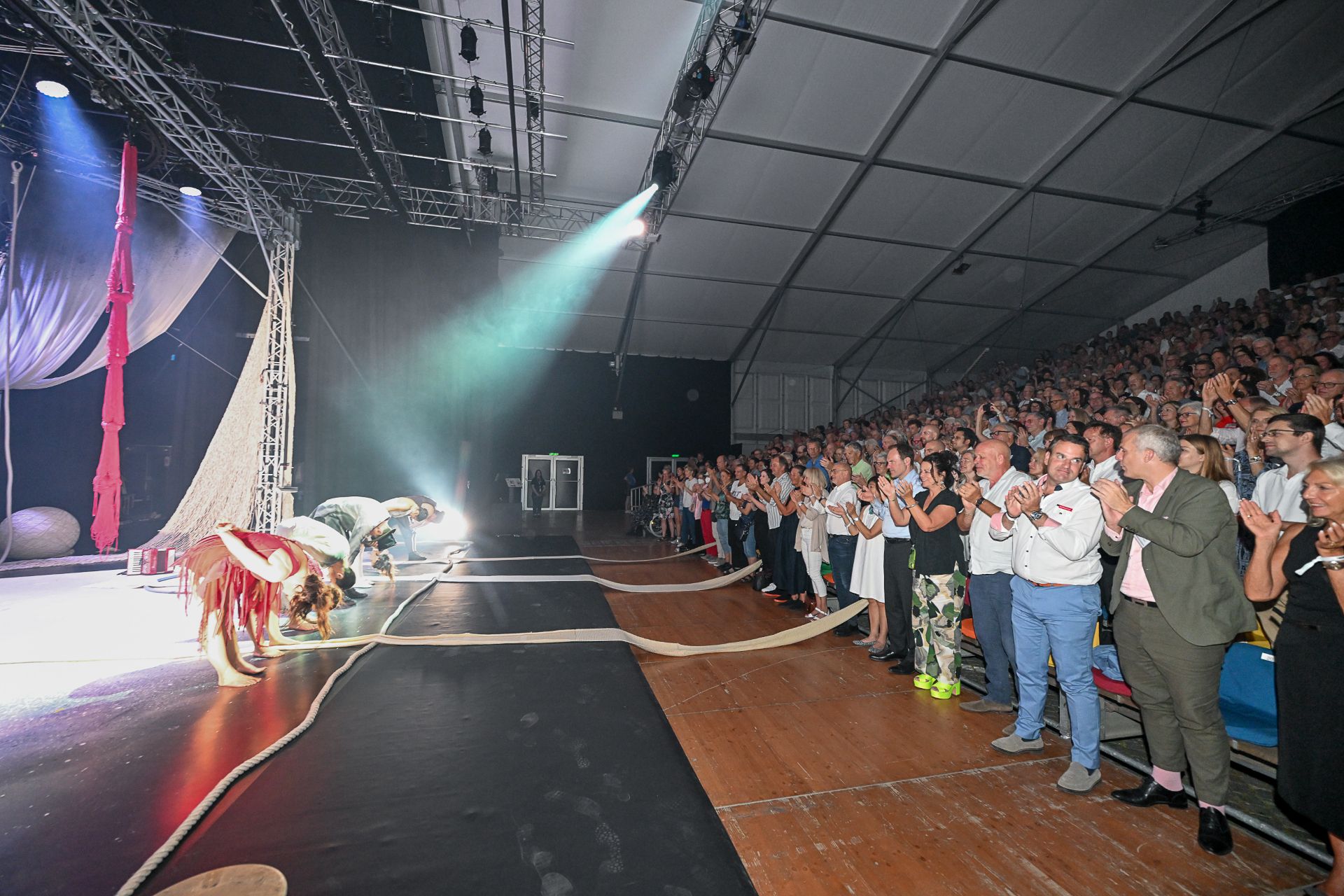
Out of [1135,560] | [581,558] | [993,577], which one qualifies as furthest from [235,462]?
[1135,560]

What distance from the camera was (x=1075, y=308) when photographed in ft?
41.9

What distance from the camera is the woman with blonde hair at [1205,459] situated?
255cm

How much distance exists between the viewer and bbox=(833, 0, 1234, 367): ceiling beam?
6.70m

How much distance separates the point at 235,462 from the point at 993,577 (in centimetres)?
827

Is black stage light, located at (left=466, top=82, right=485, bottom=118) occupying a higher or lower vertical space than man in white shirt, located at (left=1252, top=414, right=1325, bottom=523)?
higher

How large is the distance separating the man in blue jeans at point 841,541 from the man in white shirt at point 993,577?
129cm

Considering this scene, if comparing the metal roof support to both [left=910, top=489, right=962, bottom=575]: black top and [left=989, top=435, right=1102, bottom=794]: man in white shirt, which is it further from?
[left=989, top=435, right=1102, bottom=794]: man in white shirt

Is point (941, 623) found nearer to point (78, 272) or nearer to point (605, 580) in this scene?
point (605, 580)

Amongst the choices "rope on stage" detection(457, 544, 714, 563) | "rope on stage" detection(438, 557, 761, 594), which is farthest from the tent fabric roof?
"rope on stage" detection(438, 557, 761, 594)

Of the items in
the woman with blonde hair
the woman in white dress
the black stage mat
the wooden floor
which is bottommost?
the wooden floor

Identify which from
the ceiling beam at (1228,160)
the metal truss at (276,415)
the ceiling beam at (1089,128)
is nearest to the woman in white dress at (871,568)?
the metal truss at (276,415)

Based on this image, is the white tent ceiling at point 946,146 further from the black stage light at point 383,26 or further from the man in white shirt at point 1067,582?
the man in white shirt at point 1067,582

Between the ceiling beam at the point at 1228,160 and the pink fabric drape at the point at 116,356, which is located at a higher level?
the ceiling beam at the point at 1228,160

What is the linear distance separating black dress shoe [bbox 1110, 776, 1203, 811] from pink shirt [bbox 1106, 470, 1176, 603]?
79 cm
